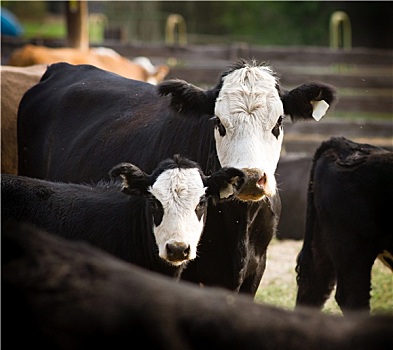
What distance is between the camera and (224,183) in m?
5.06

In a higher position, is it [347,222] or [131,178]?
[131,178]

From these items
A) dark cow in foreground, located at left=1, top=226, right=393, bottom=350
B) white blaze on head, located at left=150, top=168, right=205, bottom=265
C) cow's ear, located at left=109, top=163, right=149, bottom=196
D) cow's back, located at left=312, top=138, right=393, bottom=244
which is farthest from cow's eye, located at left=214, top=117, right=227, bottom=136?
dark cow in foreground, located at left=1, top=226, right=393, bottom=350

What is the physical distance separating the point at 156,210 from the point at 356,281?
177 centimetres

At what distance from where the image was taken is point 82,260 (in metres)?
2.75

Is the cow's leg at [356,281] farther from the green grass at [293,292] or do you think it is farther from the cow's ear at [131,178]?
the cow's ear at [131,178]

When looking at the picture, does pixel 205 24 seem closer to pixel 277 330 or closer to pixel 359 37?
pixel 359 37

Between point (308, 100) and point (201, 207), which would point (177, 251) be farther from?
point (308, 100)

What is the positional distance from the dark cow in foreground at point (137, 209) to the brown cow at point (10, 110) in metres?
3.23

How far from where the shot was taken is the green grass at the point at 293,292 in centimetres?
744

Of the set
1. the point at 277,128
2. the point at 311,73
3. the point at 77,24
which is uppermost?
the point at 77,24

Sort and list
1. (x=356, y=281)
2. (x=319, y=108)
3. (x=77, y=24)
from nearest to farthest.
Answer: (x=319, y=108)
(x=356, y=281)
(x=77, y=24)

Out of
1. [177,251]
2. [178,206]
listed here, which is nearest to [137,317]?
[177,251]

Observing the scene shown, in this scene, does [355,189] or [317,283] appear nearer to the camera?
[355,189]

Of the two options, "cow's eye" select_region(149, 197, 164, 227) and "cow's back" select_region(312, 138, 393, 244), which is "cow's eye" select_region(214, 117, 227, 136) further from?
"cow's back" select_region(312, 138, 393, 244)
